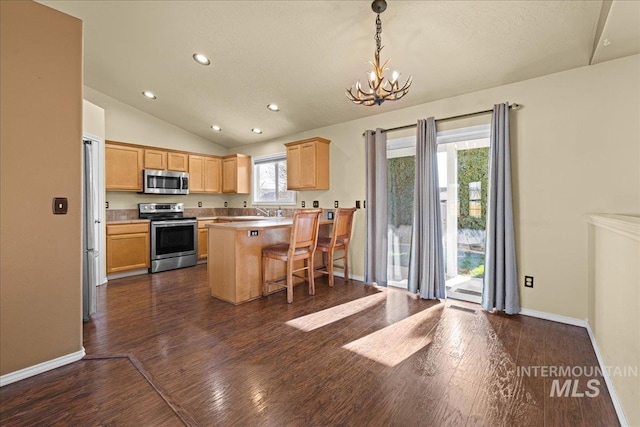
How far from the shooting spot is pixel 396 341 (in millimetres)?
2385

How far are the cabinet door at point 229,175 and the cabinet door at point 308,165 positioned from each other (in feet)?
6.47

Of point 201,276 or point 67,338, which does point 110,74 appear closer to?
point 201,276

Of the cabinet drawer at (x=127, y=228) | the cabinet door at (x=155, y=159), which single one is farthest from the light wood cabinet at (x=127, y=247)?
the cabinet door at (x=155, y=159)

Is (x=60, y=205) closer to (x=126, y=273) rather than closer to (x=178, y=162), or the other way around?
(x=126, y=273)

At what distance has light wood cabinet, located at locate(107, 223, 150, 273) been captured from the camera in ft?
14.2

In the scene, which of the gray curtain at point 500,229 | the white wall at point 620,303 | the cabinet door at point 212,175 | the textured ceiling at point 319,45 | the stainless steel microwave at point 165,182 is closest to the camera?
the white wall at point 620,303

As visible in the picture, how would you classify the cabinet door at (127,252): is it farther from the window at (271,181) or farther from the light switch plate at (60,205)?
the light switch plate at (60,205)

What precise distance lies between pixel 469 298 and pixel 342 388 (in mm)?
2317

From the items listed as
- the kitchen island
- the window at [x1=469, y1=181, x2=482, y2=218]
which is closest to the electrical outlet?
the window at [x1=469, y1=181, x2=482, y2=218]

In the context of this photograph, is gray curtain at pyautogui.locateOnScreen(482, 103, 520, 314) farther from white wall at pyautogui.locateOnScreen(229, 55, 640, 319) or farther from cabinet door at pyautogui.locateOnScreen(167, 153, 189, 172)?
cabinet door at pyautogui.locateOnScreen(167, 153, 189, 172)

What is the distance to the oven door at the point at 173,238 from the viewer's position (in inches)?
189

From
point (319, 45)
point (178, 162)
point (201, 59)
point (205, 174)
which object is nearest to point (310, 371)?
point (319, 45)

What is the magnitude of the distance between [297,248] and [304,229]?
253 millimetres

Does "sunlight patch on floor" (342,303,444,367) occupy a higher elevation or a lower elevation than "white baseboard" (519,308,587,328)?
lower
